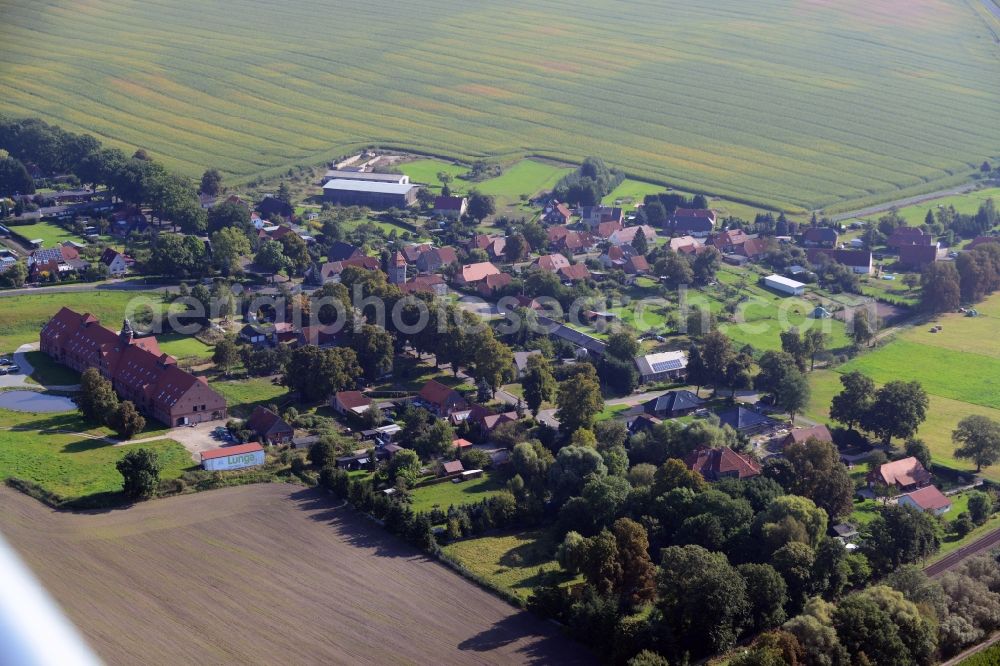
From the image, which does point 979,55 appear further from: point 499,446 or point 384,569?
point 384,569

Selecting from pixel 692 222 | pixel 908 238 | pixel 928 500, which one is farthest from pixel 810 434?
pixel 908 238

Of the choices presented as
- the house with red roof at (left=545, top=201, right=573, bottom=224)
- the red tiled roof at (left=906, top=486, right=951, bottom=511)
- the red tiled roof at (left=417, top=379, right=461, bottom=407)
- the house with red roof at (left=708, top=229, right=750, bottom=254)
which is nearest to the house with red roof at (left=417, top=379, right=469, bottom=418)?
the red tiled roof at (left=417, top=379, right=461, bottom=407)

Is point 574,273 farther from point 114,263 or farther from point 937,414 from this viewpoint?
point 114,263

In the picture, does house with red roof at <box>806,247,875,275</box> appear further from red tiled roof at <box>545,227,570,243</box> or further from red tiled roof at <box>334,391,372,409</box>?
red tiled roof at <box>334,391,372,409</box>

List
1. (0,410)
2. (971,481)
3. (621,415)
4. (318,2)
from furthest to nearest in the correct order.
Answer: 1. (318,2)
2. (621,415)
3. (0,410)
4. (971,481)

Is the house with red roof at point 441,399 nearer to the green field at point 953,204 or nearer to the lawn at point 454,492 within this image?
the lawn at point 454,492

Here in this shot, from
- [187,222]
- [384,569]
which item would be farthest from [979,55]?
[384,569]

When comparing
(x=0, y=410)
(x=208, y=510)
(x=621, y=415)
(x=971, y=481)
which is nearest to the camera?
(x=208, y=510)
